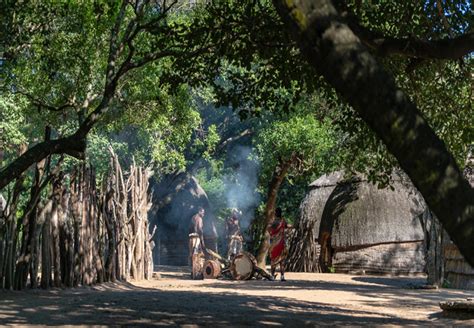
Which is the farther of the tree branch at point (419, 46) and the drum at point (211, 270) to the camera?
the drum at point (211, 270)

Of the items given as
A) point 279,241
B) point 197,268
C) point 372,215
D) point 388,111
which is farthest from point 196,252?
point 388,111

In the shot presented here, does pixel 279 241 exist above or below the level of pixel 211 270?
above

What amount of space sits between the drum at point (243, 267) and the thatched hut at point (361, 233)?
6706 millimetres

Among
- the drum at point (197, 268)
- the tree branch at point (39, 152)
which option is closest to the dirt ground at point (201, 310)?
the tree branch at point (39, 152)

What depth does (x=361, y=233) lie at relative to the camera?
83.7 ft

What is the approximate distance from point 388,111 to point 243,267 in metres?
14.8

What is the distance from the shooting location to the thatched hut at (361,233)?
25.4 meters

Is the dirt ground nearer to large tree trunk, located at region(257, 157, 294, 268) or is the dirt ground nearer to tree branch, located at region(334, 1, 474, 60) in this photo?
tree branch, located at region(334, 1, 474, 60)

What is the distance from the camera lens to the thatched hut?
2539 centimetres

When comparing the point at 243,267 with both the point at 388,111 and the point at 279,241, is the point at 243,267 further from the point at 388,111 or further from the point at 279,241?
the point at 388,111

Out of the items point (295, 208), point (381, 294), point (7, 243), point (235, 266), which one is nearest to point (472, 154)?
point (381, 294)

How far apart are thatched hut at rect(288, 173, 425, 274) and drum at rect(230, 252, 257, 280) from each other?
6706 mm

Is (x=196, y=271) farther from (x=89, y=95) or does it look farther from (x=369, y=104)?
(x=369, y=104)

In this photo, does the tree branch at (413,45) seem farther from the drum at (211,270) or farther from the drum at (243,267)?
the drum at (211,270)
